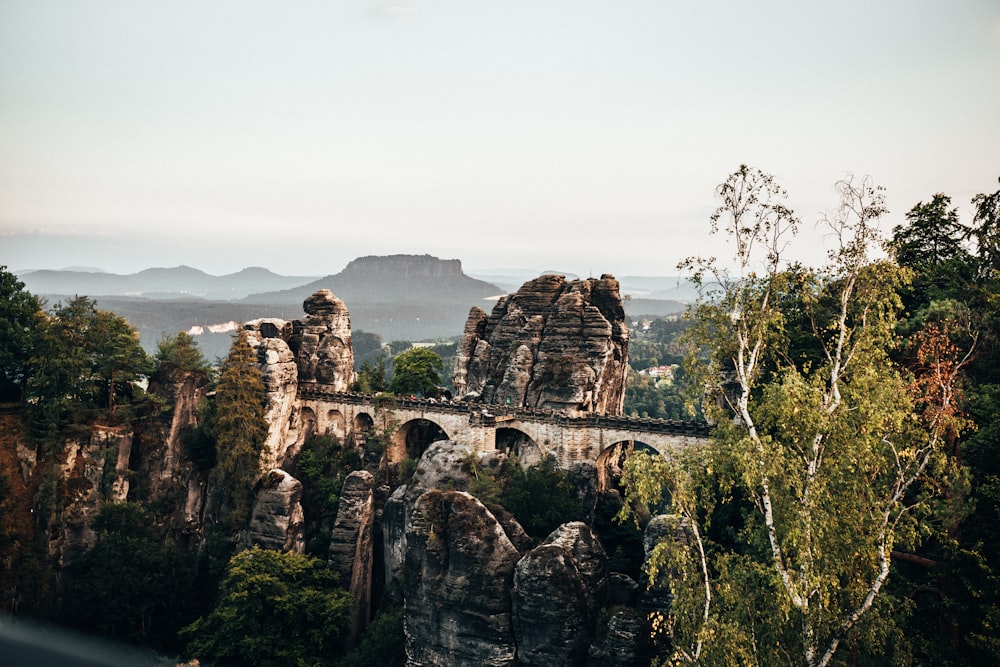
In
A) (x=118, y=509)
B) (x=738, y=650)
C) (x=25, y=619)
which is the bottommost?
(x=25, y=619)

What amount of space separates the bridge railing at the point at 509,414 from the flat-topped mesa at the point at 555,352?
1355mm

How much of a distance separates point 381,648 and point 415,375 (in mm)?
26643

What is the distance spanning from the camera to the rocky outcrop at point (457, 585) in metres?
28.4

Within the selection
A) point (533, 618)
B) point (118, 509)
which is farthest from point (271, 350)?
point (533, 618)

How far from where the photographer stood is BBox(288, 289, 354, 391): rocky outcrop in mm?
53594

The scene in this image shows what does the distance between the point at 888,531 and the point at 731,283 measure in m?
8.40

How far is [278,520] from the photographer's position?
41.8 metres

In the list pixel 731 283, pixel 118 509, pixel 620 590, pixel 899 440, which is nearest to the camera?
pixel 899 440

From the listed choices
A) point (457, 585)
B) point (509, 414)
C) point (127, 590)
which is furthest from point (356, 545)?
point (127, 590)

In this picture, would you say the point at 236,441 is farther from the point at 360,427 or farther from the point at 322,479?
the point at 360,427

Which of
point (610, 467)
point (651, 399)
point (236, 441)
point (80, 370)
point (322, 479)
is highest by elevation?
point (80, 370)

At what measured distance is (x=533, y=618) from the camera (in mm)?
27484

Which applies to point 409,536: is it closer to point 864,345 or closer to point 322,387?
point 864,345

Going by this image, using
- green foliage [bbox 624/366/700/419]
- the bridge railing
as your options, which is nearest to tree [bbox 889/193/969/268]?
the bridge railing
